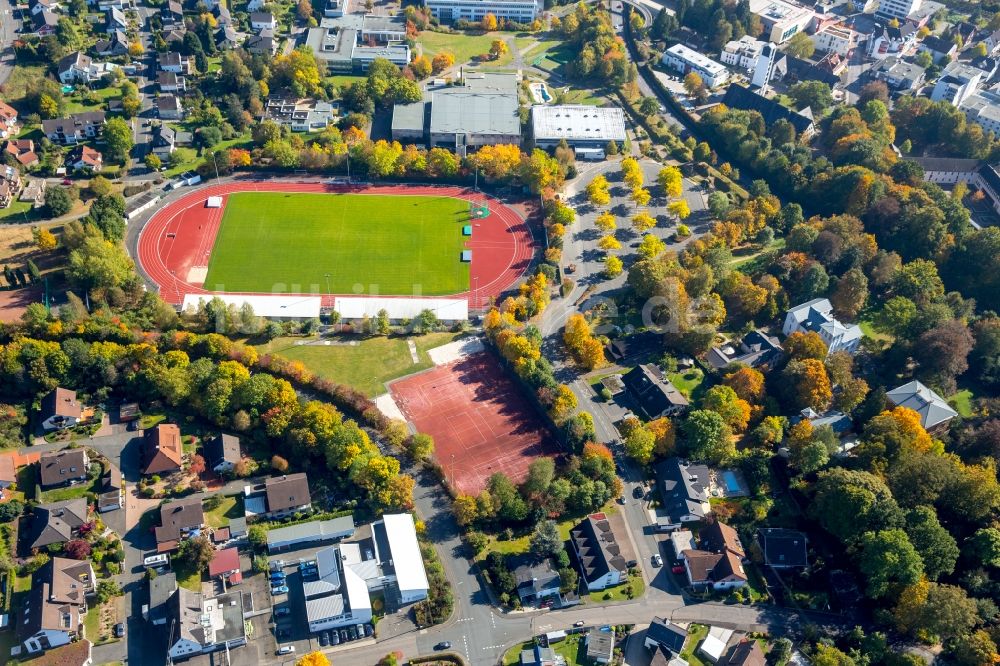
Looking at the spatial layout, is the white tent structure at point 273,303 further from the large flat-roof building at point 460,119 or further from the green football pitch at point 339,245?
the large flat-roof building at point 460,119

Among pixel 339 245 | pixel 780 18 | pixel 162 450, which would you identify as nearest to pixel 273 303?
pixel 339 245

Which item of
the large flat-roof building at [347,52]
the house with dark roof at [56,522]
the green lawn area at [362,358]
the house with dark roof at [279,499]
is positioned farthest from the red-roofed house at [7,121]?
the house with dark roof at [279,499]

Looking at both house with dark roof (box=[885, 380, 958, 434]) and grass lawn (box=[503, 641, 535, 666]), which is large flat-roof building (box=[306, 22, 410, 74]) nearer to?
house with dark roof (box=[885, 380, 958, 434])

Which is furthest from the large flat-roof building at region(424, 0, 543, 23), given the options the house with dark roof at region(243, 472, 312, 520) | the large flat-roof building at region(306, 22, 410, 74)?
the house with dark roof at region(243, 472, 312, 520)

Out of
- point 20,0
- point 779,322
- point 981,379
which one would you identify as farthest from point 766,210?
point 20,0

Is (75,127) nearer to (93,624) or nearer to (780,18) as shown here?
(93,624)

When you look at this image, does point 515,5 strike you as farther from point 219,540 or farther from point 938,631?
point 938,631
